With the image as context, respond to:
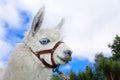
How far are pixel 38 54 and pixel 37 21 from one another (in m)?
0.45

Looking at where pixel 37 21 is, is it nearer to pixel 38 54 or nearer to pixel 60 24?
pixel 38 54

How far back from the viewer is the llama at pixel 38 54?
469cm

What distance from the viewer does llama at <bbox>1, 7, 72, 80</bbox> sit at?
4691 mm

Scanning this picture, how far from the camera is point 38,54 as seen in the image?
493cm

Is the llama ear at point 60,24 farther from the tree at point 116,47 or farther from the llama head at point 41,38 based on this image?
the tree at point 116,47

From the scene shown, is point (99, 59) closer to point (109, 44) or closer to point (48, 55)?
point (109, 44)

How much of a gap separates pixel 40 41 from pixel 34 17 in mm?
369

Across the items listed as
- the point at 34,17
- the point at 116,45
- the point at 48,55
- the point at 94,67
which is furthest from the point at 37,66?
the point at 116,45

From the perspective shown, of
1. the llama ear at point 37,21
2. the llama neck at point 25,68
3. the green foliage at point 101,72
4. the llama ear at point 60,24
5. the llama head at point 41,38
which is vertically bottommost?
the llama neck at point 25,68

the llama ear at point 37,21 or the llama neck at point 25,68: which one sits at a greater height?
the llama ear at point 37,21

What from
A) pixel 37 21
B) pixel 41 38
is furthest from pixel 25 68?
pixel 37 21

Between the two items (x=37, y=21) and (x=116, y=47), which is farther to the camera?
(x=116, y=47)

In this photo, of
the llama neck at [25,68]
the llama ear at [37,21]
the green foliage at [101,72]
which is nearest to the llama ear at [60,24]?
the llama ear at [37,21]

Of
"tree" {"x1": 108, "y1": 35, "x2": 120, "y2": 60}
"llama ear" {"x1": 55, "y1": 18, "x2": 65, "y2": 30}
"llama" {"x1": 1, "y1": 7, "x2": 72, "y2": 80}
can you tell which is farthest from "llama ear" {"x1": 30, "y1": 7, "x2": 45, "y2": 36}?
"tree" {"x1": 108, "y1": 35, "x2": 120, "y2": 60}
